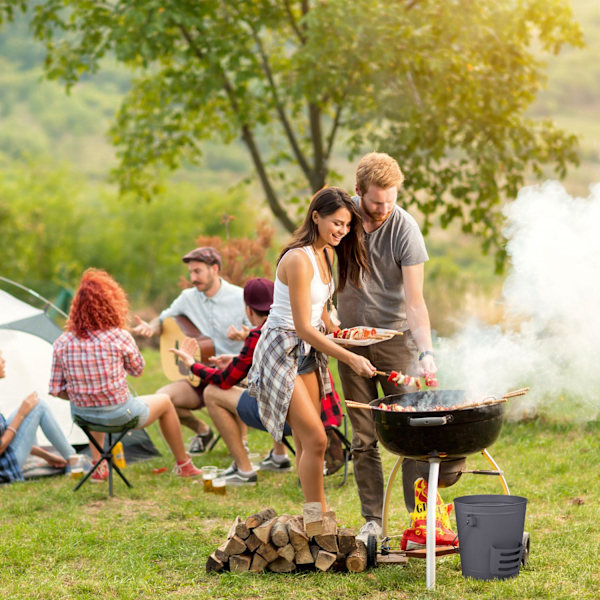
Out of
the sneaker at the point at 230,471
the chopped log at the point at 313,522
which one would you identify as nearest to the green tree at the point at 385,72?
the sneaker at the point at 230,471

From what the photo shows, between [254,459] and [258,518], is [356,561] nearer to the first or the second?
[258,518]

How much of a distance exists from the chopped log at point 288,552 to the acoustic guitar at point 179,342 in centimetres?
237

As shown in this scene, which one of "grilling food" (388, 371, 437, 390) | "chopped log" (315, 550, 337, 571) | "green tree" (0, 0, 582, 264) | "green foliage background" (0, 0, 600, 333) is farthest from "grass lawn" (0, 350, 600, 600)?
"green tree" (0, 0, 582, 264)

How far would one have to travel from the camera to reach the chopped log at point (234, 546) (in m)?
3.36

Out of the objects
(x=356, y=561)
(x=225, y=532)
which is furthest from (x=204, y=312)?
(x=356, y=561)

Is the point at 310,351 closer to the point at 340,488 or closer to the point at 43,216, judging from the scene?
the point at 340,488

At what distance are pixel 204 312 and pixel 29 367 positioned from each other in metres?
1.40

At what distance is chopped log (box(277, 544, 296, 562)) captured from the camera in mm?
3303

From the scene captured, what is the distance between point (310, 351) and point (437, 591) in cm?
110

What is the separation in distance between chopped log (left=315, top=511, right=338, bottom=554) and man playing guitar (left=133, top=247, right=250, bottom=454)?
2261mm

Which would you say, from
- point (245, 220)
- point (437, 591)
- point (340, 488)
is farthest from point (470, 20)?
point (245, 220)

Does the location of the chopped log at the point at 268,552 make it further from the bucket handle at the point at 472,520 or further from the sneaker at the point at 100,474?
the sneaker at the point at 100,474

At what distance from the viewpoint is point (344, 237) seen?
341 centimetres

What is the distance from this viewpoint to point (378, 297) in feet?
11.5
